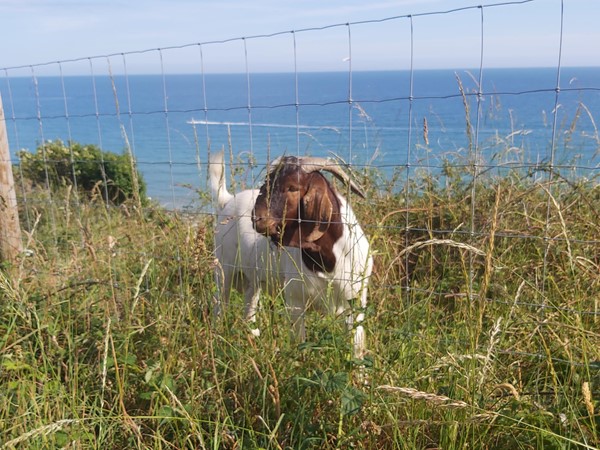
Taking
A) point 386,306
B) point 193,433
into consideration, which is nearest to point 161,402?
point 193,433

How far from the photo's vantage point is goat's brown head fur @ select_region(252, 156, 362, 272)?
3.43 metres

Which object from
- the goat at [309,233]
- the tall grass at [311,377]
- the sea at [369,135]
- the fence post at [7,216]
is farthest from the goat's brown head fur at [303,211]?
the fence post at [7,216]

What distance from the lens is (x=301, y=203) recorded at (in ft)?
11.7

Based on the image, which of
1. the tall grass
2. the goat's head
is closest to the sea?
the goat's head

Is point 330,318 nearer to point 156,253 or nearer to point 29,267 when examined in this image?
point 156,253

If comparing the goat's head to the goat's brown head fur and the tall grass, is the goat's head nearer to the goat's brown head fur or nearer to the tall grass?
the goat's brown head fur

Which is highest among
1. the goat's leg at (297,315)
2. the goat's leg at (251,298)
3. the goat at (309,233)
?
the goat at (309,233)

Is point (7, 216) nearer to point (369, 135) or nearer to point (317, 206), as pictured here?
point (317, 206)

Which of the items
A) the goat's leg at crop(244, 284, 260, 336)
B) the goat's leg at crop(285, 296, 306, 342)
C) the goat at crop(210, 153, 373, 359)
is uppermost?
the goat at crop(210, 153, 373, 359)

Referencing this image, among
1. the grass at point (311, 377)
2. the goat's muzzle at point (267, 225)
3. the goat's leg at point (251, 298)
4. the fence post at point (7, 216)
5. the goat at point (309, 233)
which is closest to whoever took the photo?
the grass at point (311, 377)

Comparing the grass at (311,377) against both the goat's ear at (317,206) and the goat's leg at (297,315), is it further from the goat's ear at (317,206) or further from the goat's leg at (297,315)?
the goat's ear at (317,206)

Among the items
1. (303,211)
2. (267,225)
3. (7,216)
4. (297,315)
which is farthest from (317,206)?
(7,216)

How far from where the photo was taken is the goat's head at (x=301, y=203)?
3430 millimetres

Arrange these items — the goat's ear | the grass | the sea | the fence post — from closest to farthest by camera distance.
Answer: the grass → the sea → the goat's ear → the fence post
